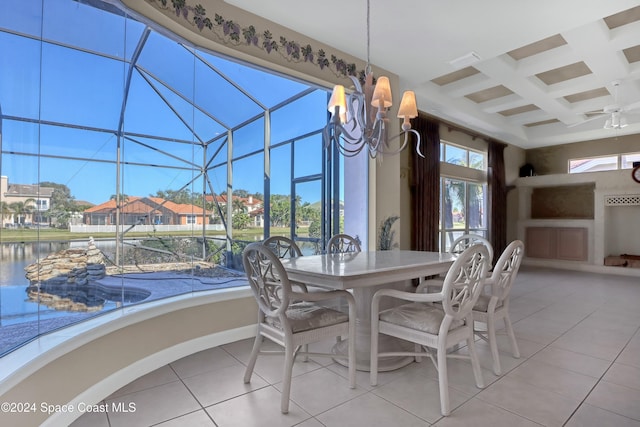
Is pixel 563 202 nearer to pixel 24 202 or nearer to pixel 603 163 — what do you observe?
pixel 603 163

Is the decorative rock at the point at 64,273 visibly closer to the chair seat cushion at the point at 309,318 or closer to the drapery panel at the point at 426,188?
the chair seat cushion at the point at 309,318

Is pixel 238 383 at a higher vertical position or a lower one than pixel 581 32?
lower

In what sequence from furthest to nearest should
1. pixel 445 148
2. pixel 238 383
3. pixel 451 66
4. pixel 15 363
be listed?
pixel 445 148 → pixel 451 66 → pixel 238 383 → pixel 15 363

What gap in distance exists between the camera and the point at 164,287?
2805 millimetres

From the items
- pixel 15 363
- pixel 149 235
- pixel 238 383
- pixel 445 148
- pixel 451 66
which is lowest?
pixel 238 383

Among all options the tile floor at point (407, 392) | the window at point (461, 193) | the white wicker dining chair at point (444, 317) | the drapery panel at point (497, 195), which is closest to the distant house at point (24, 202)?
the tile floor at point (407, 392)

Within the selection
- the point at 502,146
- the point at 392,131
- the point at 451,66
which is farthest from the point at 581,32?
the point at 502,146

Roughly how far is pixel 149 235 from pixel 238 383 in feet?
5.16

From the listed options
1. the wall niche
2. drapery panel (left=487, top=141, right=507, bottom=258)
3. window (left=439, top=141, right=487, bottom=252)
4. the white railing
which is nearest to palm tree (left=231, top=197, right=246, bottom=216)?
the white railing

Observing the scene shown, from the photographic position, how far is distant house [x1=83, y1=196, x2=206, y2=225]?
2.50 meters

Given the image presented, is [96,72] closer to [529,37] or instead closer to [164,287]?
[164,287]

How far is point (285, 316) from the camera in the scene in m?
1.88

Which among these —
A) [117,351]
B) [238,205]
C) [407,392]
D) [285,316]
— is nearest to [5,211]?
[117,351]

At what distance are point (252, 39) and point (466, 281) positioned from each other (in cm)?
269
